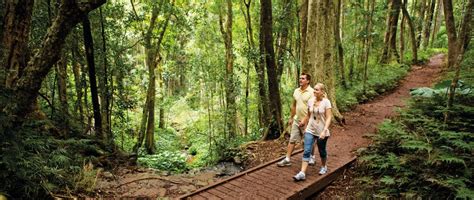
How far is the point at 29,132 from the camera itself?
512cm

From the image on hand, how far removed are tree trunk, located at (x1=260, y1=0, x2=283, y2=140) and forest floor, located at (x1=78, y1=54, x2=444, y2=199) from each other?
72 centimetres

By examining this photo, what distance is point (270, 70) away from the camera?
9719 mm

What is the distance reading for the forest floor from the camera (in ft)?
20.3

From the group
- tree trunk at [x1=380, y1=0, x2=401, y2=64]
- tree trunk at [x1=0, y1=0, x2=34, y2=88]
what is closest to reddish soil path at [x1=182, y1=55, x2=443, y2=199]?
tree trunk at [x1=0, y1=0, x2=34, y2=88]

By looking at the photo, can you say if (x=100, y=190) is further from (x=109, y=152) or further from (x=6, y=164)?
(x=109, y=152)

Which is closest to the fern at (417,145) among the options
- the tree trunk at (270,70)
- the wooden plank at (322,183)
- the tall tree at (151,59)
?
the wooden plank at (322,183)

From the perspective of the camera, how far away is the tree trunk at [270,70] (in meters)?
9.30

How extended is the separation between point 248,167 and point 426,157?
4439mm

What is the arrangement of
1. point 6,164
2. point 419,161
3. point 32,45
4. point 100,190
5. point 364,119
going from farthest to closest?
point 364,119
point 32,45
point 100,190
point 419,161
point 6,164

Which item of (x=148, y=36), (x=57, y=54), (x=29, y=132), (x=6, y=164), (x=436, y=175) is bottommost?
(x=436, y=175)

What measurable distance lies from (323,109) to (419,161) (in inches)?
75.4

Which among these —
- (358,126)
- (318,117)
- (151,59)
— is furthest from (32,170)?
(151,59)

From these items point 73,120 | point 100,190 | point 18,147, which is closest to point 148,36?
point 73,120

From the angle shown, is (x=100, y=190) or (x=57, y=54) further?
(x=100, y=190)
